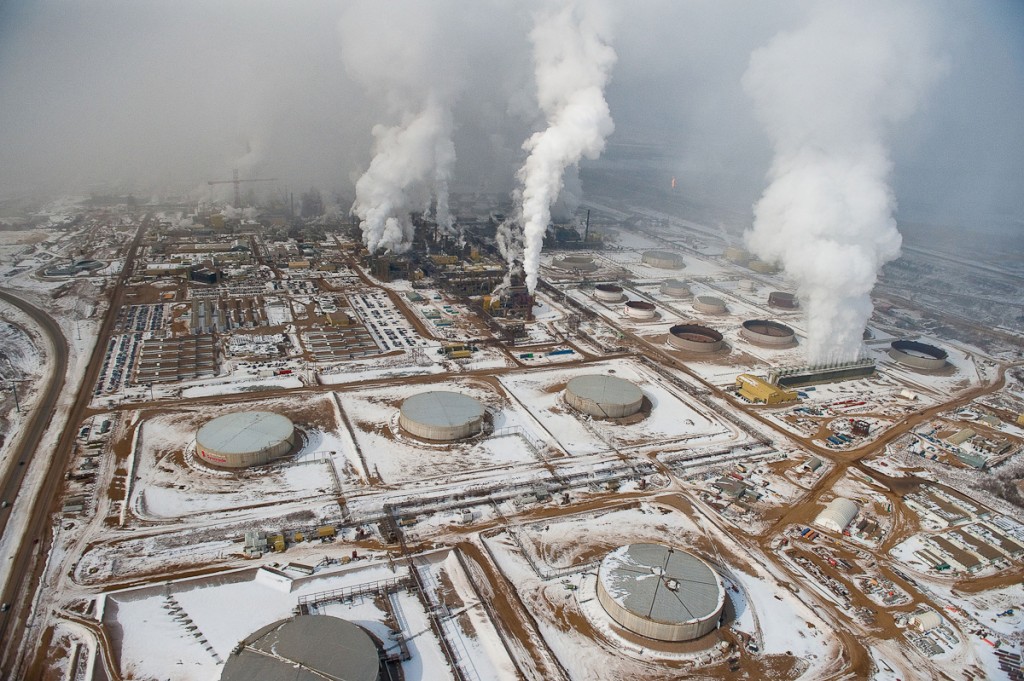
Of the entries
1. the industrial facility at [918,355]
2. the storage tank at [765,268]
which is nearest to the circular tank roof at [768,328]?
the industrial facility at [918,355]

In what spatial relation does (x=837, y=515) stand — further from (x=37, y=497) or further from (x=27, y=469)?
(x=27, y=469)

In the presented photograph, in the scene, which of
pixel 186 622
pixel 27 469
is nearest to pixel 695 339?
pixel 186 622

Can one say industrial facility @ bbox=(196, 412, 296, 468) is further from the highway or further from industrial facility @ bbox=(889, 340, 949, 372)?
industrial facility @ bbox=(889, 340, 949, 372)

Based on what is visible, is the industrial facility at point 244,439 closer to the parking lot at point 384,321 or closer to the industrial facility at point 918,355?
the parking lot at point 384,321

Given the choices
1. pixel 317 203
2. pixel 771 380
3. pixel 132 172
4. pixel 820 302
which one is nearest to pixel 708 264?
pixel 820 302

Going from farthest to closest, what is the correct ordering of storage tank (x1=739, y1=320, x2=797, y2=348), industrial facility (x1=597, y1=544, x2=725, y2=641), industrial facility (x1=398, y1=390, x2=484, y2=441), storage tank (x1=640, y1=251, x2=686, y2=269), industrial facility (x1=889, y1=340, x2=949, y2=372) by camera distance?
storage tank (x1=640, y1=251, x2=686, y2=269) → storage tank (x1=739, y1=320, x2=797, y2=348) → industrial facility (x1=889, y1=340, x2=949, y2=372) → industrial facility (x1=398, y1=390, x2=484, y2=441) → industrial facility (x1=597, y1=544, x2=725, y2=641)

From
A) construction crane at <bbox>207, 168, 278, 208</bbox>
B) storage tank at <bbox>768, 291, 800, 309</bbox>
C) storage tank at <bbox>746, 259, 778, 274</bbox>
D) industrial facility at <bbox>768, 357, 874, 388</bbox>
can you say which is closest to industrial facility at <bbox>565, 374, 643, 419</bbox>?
industrial facility at <bbox>768, 357, 874, 388</bbox>
